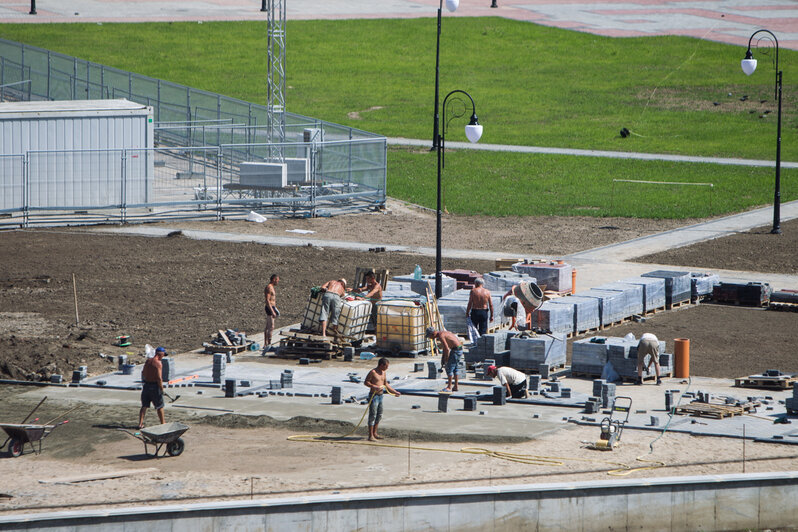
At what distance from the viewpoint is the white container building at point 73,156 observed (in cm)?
3897

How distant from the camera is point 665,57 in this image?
7194 centimetres

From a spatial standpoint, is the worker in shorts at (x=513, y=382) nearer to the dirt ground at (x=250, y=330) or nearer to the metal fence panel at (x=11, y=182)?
the dirt ground at (x=250, y=330)

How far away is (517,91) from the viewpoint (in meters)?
67.2

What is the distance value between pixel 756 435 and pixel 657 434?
153 centimetres

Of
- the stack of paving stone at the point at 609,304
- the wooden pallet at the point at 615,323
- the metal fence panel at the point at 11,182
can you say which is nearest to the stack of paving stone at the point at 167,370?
the stack of paving stone at the point at 609,304

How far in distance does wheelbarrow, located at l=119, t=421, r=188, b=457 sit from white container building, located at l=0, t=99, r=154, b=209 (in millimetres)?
23208

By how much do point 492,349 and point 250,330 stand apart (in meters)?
6.03

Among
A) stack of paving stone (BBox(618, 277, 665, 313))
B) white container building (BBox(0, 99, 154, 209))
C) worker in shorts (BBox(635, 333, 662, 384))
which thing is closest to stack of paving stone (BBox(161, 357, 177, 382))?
worker in shorts (BBox(635, 333, 662, 384))

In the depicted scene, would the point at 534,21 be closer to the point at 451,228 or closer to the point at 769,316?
the point at 451,228

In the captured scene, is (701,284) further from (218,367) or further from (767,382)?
(218,367)

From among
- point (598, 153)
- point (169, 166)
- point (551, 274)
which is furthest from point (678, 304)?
point (598, 153)

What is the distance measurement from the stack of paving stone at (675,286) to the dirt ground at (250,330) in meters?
0.42

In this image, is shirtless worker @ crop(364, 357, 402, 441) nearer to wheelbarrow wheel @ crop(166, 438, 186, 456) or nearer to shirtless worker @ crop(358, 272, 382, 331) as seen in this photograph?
wheelbarrow wheel @ crop(166, 438, 186, 456)

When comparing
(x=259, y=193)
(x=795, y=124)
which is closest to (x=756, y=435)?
(x=259, y=193)
